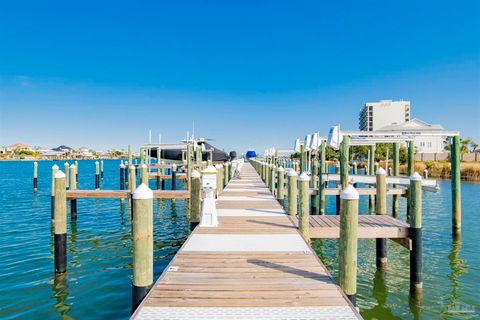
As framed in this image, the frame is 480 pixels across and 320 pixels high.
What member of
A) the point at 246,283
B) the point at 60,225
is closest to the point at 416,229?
the point at 246,283

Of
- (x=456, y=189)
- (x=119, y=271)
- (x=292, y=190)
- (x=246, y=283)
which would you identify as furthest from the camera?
(x=456, y=189)

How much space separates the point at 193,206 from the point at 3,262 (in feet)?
20.2

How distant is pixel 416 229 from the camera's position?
665 cm

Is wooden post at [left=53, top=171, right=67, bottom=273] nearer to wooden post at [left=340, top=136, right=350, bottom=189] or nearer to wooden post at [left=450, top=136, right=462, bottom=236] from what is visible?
wooden post at [left=340, top=136, right=350, bottom=189]

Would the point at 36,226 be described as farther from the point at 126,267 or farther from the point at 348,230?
the point at 348,230

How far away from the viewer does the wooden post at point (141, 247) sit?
4.27 m

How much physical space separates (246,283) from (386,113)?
480ft

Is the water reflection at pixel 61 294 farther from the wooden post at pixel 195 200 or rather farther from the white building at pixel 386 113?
the white building at pixel 386 113

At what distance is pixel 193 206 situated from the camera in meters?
8.00

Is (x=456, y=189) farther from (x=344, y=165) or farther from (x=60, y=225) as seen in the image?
(x=60, y=225)

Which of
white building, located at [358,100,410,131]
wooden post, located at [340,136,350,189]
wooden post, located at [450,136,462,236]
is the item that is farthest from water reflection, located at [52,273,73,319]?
white building, located at [358,100,410,131]

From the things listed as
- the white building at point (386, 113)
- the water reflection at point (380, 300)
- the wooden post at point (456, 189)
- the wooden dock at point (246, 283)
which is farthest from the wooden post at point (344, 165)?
the white building at point (386, 113)

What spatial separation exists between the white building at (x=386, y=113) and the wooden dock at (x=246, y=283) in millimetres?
138988

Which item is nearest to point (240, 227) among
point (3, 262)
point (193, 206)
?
point (193, 206)
